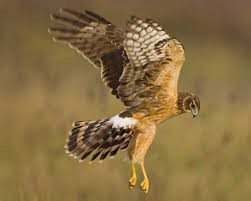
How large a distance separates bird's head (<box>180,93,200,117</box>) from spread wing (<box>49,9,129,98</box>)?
0.57 metres

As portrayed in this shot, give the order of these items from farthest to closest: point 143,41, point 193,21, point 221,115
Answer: point 193,21, point 221,115, point 143,41

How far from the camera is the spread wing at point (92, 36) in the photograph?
7.16 metres

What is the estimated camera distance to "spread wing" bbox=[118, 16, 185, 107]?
638cm

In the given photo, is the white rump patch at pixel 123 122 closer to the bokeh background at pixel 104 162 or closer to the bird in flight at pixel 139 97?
the bird in flight at pixel 139 97

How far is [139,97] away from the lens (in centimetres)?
679

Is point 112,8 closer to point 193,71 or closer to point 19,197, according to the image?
point 193,71

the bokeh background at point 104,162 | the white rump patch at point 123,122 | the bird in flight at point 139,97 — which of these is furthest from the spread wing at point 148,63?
the bokeh background at point 104,162

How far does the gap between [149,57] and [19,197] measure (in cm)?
131

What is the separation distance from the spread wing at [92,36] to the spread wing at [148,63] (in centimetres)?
34

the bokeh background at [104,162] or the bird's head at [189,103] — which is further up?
the bird's head at [189,103]

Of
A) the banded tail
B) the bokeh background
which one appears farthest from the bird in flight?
the bokeh background

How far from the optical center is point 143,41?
21.1 feet

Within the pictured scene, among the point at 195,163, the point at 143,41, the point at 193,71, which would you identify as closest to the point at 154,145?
the point at 195,163

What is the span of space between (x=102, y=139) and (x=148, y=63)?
0.53 m
